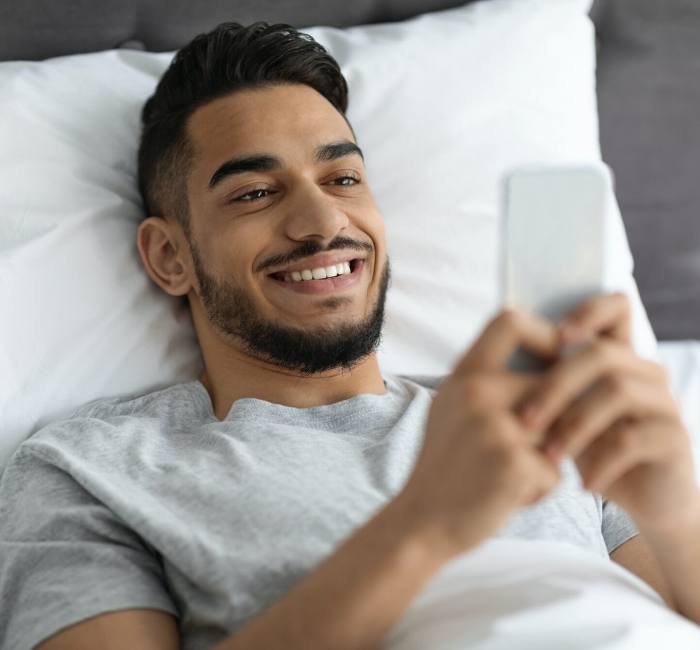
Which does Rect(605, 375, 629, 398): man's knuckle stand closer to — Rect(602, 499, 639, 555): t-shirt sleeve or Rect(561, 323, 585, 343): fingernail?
Rect(561, 323, 585, 343): fingernail

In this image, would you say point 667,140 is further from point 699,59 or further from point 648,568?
point 648,568

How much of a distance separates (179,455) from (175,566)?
0.56 feet

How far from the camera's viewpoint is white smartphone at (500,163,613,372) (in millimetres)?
778

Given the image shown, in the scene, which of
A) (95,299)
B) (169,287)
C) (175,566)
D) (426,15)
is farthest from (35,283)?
(426,15)

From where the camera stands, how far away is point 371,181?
1642mm

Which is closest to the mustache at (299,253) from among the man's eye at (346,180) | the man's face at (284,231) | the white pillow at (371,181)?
the man's face at (284,231)

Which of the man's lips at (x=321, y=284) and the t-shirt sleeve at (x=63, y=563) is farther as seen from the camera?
the man's lips at (x=321, y=284)

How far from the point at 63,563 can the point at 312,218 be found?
55cm

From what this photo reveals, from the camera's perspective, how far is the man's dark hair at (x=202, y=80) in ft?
4.93

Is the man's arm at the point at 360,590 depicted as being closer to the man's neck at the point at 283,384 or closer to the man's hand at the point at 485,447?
the man's hand at the point at 485,447

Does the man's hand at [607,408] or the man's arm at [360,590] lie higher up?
the man's hand at [607,408]

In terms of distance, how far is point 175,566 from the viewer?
3.61ft

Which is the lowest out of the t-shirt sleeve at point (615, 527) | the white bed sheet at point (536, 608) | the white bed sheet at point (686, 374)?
the white bed sheet at point (686, 374)

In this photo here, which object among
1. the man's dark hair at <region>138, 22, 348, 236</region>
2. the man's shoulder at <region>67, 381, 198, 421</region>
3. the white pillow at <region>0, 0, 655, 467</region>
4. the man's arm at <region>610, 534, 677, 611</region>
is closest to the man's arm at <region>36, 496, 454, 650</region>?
the man's arm at <region>610, 534, 677, 611</region>
